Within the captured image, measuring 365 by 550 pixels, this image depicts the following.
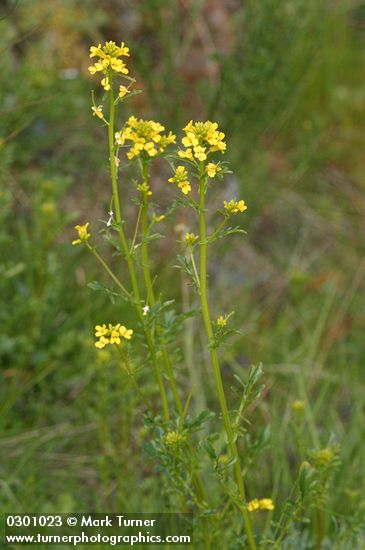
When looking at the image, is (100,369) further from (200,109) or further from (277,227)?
(200,109)

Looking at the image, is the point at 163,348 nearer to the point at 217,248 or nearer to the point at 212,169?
the point at 212,169

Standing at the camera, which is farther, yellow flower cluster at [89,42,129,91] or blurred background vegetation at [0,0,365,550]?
blurred background vegetation at [0,0,365,550]

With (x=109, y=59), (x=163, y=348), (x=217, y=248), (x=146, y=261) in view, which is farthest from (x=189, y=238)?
(x=217, y=248)

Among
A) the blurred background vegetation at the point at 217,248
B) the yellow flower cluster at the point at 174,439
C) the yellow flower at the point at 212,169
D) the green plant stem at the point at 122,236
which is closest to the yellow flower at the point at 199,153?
the yellow flower at the point at 212,169

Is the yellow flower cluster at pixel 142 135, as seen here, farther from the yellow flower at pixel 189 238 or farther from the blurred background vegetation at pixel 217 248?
the blurred background vegetation at pixel 217 248

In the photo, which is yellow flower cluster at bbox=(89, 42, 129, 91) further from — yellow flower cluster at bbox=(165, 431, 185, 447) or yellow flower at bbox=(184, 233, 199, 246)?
yellow flower cluster at bbox=(165, 431, 185, 447)

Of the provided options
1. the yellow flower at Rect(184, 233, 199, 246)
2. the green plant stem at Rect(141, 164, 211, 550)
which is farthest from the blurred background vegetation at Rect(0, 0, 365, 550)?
the yellow flower at Rect(184, 233, 199, 246)

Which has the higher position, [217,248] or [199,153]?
[217,248]

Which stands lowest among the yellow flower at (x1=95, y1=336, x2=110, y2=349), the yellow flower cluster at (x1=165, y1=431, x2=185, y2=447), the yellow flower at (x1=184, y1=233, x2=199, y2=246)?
the yellow flower cluster at (x1=165, y1=431, x2=185, y2=447)
